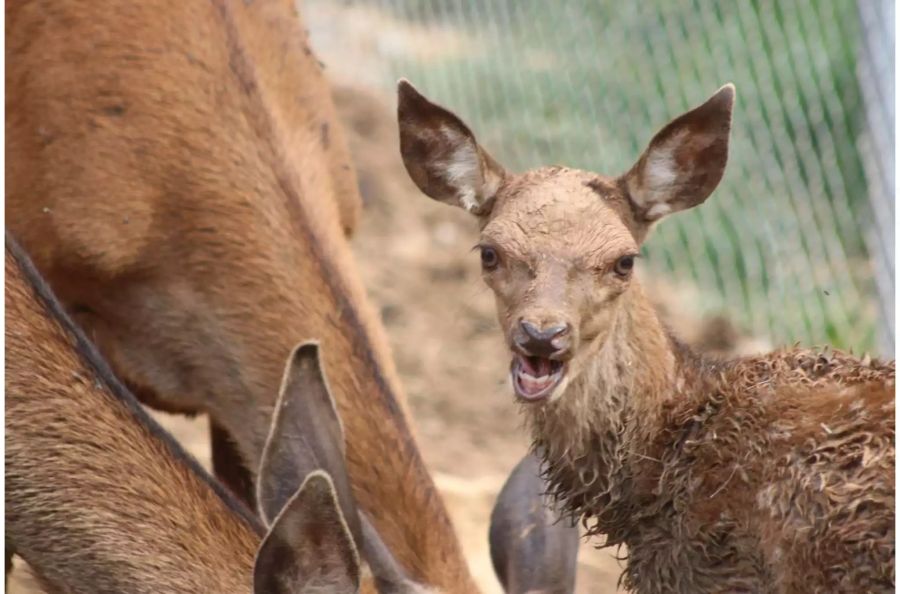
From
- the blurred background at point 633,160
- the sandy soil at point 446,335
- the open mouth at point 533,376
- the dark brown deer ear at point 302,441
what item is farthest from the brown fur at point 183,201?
the sandy soil at point 446,335

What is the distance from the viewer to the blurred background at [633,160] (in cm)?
645

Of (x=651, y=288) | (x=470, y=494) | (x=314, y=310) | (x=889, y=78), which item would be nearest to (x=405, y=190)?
(x=651, y=288)

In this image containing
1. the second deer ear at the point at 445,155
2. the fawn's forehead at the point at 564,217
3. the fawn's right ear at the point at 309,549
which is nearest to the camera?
the fawn's right ear at the point at 309,549

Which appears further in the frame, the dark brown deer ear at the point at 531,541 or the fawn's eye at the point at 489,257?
the dark brown deer ear at the point at 531,541

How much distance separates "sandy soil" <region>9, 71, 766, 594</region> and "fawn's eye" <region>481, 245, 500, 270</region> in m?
2.05

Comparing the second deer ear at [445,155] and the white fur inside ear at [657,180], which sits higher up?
the second deer ear at [445,155]

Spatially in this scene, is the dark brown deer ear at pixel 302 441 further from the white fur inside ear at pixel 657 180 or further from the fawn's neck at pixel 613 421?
the white fur inside ear at pixel 657 180

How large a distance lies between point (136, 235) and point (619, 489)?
1790mm

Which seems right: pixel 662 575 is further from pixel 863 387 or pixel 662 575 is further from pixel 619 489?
pixel 863 387

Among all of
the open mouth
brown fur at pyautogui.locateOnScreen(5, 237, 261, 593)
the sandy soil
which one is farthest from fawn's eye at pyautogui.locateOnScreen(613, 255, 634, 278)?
the sandy soil

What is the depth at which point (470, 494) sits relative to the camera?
6.37 m

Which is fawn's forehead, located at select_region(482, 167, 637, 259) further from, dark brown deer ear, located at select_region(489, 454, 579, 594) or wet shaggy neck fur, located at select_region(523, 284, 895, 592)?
dark brown deer ear, located at select_region(489, 454, 579, 594)

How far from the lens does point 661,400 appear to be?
4066 mm

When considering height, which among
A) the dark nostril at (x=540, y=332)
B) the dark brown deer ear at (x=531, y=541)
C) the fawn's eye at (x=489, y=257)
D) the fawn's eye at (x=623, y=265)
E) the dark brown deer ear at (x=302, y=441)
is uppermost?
the fawn's eye at (x=489, y=257)
